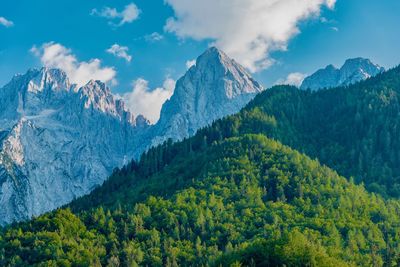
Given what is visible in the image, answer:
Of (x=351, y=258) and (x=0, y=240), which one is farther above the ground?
(x=0, y=240)

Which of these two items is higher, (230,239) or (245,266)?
(230,239)

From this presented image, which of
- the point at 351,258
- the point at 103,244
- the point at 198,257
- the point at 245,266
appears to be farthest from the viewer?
the point at 103,244

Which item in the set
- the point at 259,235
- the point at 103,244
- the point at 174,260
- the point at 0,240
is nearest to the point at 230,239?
the point at 259,235

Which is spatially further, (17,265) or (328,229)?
(328,229)

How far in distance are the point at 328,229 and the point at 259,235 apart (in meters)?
21.1

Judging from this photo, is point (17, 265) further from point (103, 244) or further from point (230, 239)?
point (230, 239)

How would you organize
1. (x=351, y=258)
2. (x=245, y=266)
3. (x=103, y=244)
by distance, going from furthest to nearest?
(x=103, y=244) < (x=351, y=258) < (x=245, y=266)

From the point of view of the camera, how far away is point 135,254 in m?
187

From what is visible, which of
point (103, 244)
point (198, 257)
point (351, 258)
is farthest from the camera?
point (103, 244)

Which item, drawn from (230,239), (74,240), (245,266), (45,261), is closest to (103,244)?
(74,240)

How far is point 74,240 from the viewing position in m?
197

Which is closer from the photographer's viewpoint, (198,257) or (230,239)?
(198,257)

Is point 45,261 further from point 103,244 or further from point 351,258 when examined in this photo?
point 351,258

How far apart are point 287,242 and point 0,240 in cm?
9276
